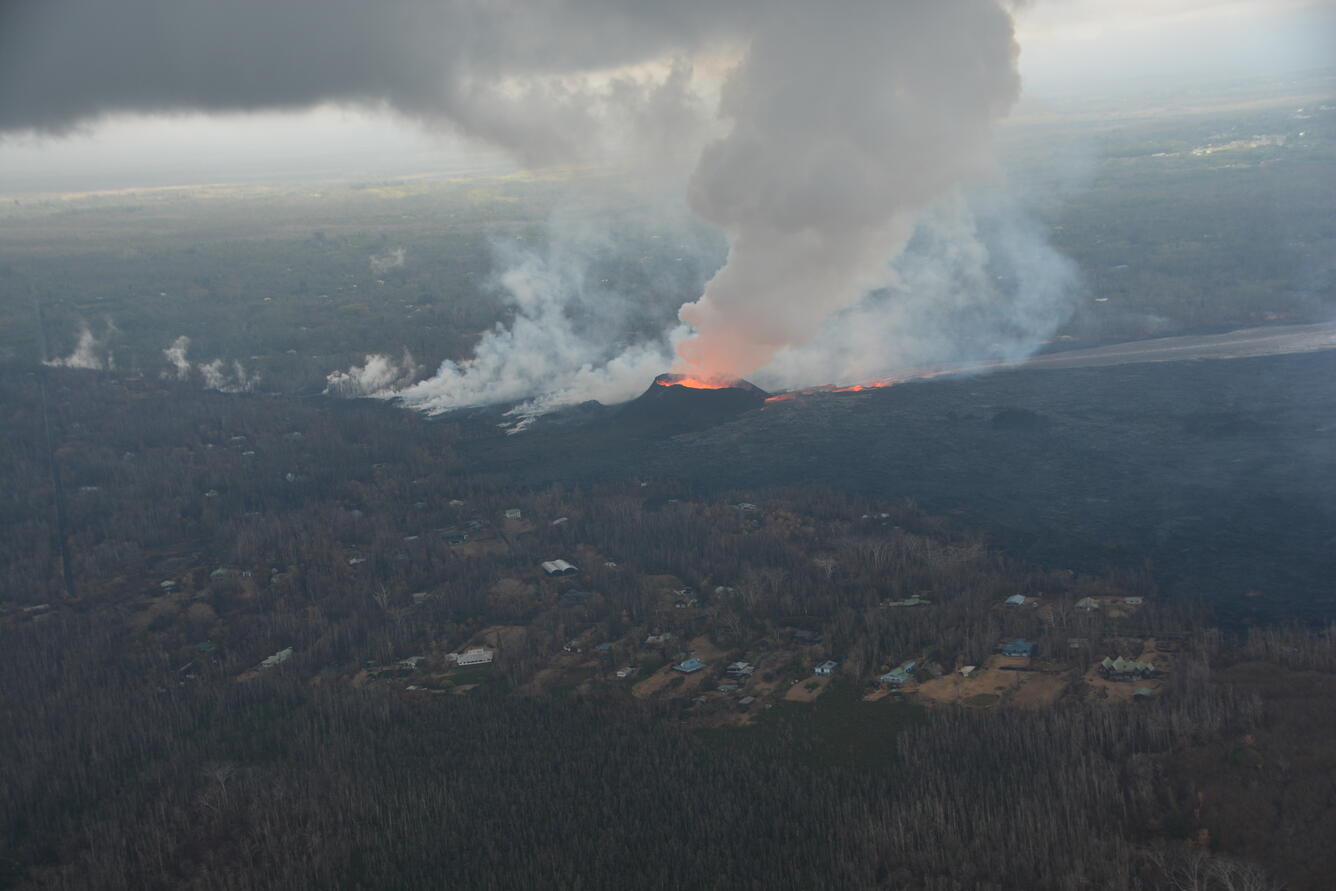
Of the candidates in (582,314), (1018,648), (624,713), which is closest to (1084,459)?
(1018,648)

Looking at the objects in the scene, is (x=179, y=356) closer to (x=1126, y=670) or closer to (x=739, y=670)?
(x=739, y=670)

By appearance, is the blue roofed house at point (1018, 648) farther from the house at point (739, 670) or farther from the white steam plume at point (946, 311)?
the white steam plume at point (946, 311)

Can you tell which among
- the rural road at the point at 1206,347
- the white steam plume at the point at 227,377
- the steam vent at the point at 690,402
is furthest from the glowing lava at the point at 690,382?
the white steam plume at the point at 227,377

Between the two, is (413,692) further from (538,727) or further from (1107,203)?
(1107,203)

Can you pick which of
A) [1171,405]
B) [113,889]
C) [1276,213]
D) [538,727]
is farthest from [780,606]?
[1276,213]

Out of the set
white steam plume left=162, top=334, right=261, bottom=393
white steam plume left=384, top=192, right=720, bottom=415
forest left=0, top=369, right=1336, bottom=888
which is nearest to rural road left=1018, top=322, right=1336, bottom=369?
white steam plume left=384, top=192, right=720, bottom=415

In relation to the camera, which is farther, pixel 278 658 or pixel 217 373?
pixel 217 373
